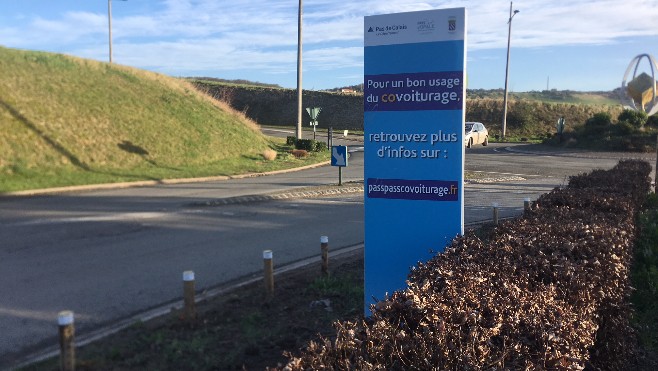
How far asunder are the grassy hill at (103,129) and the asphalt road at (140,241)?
309cm

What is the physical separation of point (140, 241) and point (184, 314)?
450cm

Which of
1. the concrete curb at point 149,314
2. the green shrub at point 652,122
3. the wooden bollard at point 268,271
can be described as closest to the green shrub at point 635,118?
the green shrub at point 652,122

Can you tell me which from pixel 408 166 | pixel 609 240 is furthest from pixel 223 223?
pixel 609 240

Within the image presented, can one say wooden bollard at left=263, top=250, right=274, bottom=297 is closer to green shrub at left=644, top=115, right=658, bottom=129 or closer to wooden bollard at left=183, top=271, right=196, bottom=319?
wooden bollard at left=183, top=271, right=196, bottom=319

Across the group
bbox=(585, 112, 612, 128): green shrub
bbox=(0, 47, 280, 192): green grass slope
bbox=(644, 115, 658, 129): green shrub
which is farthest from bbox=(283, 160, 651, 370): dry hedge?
bbox=(644, 115, 658, 129): green shrub

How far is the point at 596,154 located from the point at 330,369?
35159 mm

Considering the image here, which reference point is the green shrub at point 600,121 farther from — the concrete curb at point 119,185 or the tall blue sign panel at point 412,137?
the tall blue sign panel at point 412,137

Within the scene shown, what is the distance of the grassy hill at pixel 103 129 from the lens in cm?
1855

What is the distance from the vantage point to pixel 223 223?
11.3 meters

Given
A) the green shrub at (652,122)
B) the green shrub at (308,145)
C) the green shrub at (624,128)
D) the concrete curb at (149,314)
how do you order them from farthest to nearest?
the green shrub at (652,122), the green shrub at (624,128), the green shrub at (308,145), the concrete curb at (149,314)

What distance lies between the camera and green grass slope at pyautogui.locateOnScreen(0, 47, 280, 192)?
1853cm

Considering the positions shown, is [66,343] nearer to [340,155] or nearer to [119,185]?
[340,155]

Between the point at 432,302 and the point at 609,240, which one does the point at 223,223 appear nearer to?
the point at 609,240

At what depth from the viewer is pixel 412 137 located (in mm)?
4938
